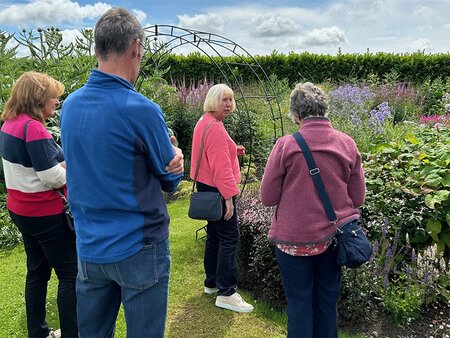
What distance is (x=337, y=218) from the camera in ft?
8.06

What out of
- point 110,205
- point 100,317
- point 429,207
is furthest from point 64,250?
point 429,207

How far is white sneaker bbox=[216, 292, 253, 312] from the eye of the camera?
3508mm

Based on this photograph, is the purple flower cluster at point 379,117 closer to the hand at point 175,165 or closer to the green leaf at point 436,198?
the green leaf at point 436,198

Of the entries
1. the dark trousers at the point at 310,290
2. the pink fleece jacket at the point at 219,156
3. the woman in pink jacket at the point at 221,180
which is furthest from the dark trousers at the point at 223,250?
the dark trousers at the point at 310,290

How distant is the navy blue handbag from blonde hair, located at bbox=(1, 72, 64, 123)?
1.54m

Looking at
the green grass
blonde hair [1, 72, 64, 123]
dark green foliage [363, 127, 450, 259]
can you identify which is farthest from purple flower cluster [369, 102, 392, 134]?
blonde hair [1, 72, 64, 123]

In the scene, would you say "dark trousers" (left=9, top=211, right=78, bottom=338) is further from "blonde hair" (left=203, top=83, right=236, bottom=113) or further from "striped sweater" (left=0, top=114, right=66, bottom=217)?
"blonde hair" (left=203, top=83, right=236, bottom=113)

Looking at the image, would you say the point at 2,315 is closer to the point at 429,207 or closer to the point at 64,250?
the point at 64,250

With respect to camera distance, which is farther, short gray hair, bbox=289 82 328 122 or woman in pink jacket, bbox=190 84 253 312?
woman in pink jacket, bbox=190 84 253 312

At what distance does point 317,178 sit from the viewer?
239cm

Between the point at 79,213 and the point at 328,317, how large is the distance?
5.40ft

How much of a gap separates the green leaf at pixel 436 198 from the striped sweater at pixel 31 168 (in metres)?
2.67

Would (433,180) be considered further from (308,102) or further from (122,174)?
(122,174)

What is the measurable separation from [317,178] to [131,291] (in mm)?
1166
